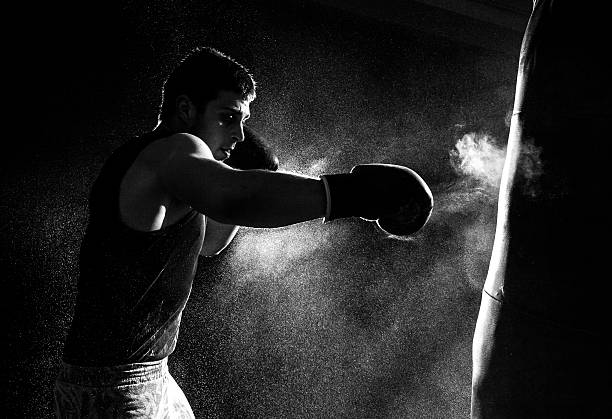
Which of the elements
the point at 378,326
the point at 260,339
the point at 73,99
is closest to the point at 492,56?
the point at 378,326

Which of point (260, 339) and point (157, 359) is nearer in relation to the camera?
point (157, 359)

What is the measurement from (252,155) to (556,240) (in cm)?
95

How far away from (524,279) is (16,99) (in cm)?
180

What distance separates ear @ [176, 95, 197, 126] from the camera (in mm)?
Answer: 1299

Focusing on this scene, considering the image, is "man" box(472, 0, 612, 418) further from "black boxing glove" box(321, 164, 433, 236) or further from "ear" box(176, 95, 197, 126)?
"ear" box(176, 95, 197, 126)

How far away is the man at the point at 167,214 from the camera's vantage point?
94 centimetres

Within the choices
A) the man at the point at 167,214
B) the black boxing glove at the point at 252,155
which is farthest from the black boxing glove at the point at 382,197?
the black boxing glove at the point at 252,155

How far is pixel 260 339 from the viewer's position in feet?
8.73

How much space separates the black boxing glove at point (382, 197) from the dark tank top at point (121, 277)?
395 mm

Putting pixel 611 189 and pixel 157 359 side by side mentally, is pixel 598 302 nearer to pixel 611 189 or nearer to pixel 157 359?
pixel 611 189

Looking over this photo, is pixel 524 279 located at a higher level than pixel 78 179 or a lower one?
higher

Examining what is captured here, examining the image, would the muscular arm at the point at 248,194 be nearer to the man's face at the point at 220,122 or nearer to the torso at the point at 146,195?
the torso at the point at 146,195

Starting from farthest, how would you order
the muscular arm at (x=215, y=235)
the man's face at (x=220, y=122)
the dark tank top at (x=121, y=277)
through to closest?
the muscular arm at (x=215, y=235) → the man's face at (x=220, y=122) → the dark tank top at (x=121, y=277)

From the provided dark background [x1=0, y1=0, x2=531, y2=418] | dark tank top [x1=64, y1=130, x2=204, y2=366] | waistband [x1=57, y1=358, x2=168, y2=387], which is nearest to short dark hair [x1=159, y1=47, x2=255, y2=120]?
dark tank top [x1=64, y1=130, x2=204, y2=366]
